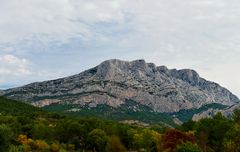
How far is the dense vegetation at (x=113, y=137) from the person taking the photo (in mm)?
96100

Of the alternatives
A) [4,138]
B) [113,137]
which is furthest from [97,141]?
[4,138]

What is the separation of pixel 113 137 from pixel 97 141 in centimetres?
1626

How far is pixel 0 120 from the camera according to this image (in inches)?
6088

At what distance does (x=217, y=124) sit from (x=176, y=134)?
93.9 feet

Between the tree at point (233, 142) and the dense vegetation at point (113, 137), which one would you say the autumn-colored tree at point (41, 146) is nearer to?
the dense vegetation at point (113, 137)

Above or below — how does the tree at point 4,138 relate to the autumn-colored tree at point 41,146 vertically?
above

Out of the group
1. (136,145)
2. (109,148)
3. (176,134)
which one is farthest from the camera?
(136,145)

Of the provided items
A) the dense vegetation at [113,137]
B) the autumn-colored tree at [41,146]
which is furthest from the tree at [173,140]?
the autumn-colored tree at [41,146]

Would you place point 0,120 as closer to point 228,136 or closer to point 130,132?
point 130,132

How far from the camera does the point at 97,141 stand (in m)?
132

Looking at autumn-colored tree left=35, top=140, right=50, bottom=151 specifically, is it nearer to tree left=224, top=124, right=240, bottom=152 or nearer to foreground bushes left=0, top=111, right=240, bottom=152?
foreground bushes left=0, top=111, right=240, bottom=152

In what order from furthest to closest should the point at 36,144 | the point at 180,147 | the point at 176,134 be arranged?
the point at 36,144 < the point at 176,134 < the point at 180,147

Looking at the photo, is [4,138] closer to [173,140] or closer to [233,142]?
[173,140]

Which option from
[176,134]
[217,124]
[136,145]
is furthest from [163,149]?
[136,145]
